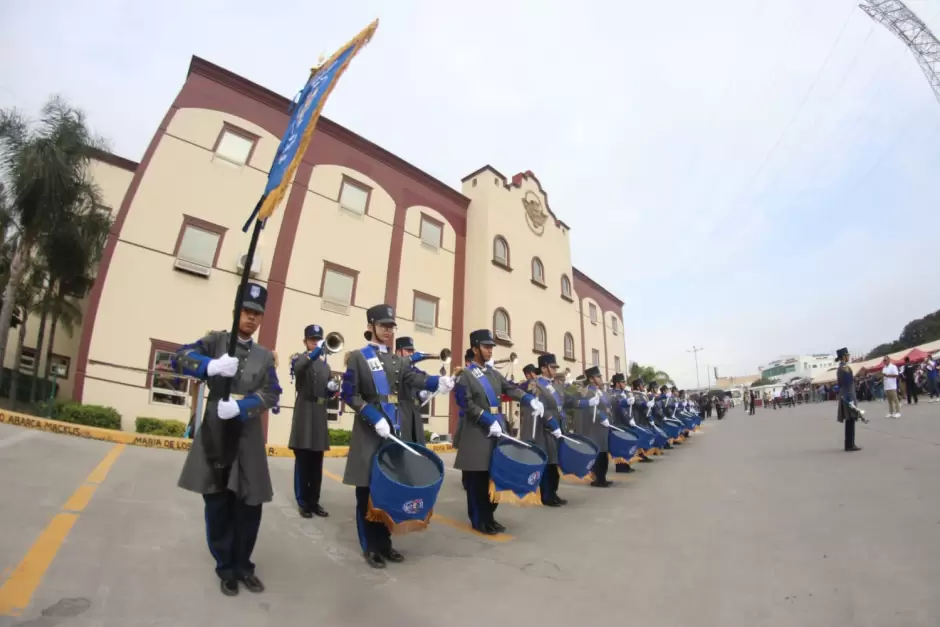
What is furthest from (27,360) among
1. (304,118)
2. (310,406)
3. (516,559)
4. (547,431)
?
(516,559)

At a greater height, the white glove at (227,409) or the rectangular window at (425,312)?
the rectangular window at (425,312)

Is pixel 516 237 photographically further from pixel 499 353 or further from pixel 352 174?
pixel 352 174

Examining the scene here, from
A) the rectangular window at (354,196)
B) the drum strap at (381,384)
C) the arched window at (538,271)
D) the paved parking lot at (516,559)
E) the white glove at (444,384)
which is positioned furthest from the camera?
the arched window at (538,271)

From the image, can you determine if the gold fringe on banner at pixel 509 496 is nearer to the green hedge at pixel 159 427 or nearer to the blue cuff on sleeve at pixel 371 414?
the blue cuff on sleeve at pixel 371 414

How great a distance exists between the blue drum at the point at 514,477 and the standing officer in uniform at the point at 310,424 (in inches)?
81.8

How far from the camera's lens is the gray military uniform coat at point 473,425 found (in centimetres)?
507

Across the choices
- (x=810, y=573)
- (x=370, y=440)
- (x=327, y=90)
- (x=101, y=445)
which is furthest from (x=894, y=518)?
(x=101, y=445)

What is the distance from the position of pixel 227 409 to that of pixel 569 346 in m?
22.3

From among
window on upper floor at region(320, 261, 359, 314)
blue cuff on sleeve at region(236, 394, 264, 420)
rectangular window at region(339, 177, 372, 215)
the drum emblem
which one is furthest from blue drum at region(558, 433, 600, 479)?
rectangular window at region(339, 177, 372, 215)

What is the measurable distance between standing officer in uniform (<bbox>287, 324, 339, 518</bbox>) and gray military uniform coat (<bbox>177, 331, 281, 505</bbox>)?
201 centimetres

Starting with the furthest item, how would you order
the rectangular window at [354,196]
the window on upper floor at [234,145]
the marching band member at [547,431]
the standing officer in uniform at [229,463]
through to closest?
the rectangular window at [354,196] < the window on upper floor at [234,145] < the marching band member at [547,431] < the standing officer in uniform at [229,463]

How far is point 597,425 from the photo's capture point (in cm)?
834

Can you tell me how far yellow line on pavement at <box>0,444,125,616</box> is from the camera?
2732mm

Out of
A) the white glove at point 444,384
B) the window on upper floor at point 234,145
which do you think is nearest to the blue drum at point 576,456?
the white glove at point 444,384
